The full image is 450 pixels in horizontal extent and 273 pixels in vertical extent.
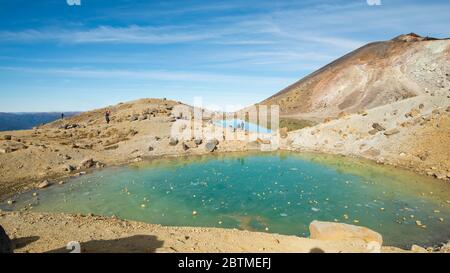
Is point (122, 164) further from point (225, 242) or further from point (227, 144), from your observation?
point (225, 242)

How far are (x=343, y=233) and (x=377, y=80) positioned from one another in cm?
7146

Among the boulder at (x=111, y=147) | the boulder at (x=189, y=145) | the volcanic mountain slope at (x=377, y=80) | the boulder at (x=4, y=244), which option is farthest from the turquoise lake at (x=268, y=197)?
the volcanic mountain slope at (x=377, y=80)

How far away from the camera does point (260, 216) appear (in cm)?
1675

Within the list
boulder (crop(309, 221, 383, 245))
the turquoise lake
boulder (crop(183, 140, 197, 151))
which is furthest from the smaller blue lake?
boulder (crop(309, 221, 383, 245))

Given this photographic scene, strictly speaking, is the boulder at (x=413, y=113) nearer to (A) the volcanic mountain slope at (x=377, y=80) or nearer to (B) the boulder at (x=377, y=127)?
(B) the boulder at (x=377, y=127)

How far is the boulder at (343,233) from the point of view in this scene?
1137 cm

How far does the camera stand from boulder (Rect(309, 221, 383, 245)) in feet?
37.3

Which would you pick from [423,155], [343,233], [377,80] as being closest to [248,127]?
[377,80]

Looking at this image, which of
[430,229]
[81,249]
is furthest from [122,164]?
[430,229]

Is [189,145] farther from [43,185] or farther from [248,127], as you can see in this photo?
[248,127]

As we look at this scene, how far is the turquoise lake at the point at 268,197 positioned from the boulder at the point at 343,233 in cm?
267

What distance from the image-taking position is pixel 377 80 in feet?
239

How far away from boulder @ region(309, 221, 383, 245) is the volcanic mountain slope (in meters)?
51.1

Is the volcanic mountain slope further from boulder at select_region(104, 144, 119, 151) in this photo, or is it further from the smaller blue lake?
boulder at select_region(104, 144, 119, 151)
